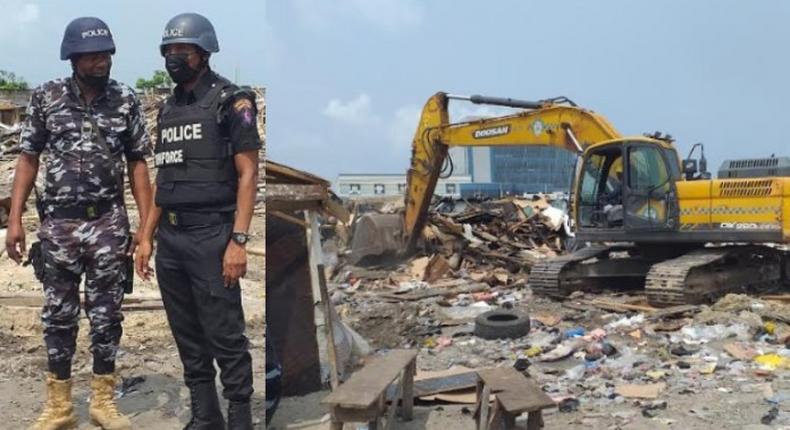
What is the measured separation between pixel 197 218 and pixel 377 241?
1167 cm

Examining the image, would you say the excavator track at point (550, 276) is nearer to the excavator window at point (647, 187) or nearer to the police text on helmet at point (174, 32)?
the excavator window at point (647, 187)

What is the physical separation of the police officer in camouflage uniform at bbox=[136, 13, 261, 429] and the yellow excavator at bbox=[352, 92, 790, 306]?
6.58m

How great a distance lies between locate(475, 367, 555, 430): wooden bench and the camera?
14.9 feet

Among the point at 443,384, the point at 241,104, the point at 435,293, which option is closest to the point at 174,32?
the point at 241,104

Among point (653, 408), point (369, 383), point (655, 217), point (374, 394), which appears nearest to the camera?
point (374, 394)

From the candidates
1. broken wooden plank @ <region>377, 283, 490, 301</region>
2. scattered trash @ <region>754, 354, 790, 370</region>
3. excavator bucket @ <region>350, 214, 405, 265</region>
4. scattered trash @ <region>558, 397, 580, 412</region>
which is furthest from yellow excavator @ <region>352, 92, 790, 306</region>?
scattered trash @ <region>558, 397, 580, 412</region>

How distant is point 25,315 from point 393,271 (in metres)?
8.16

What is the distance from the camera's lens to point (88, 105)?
406 centimetres

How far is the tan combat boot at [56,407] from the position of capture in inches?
159

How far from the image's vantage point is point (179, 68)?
362 centimetres

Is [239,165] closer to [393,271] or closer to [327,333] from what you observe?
[327,333]

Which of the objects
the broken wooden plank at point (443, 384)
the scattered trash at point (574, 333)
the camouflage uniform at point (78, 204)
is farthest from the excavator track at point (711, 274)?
the camouflage uniform at point (78, 204)

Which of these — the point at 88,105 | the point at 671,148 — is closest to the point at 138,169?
the point at 88,105

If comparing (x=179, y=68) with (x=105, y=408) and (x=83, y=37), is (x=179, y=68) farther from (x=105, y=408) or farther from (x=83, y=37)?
(x=105, y=408)
